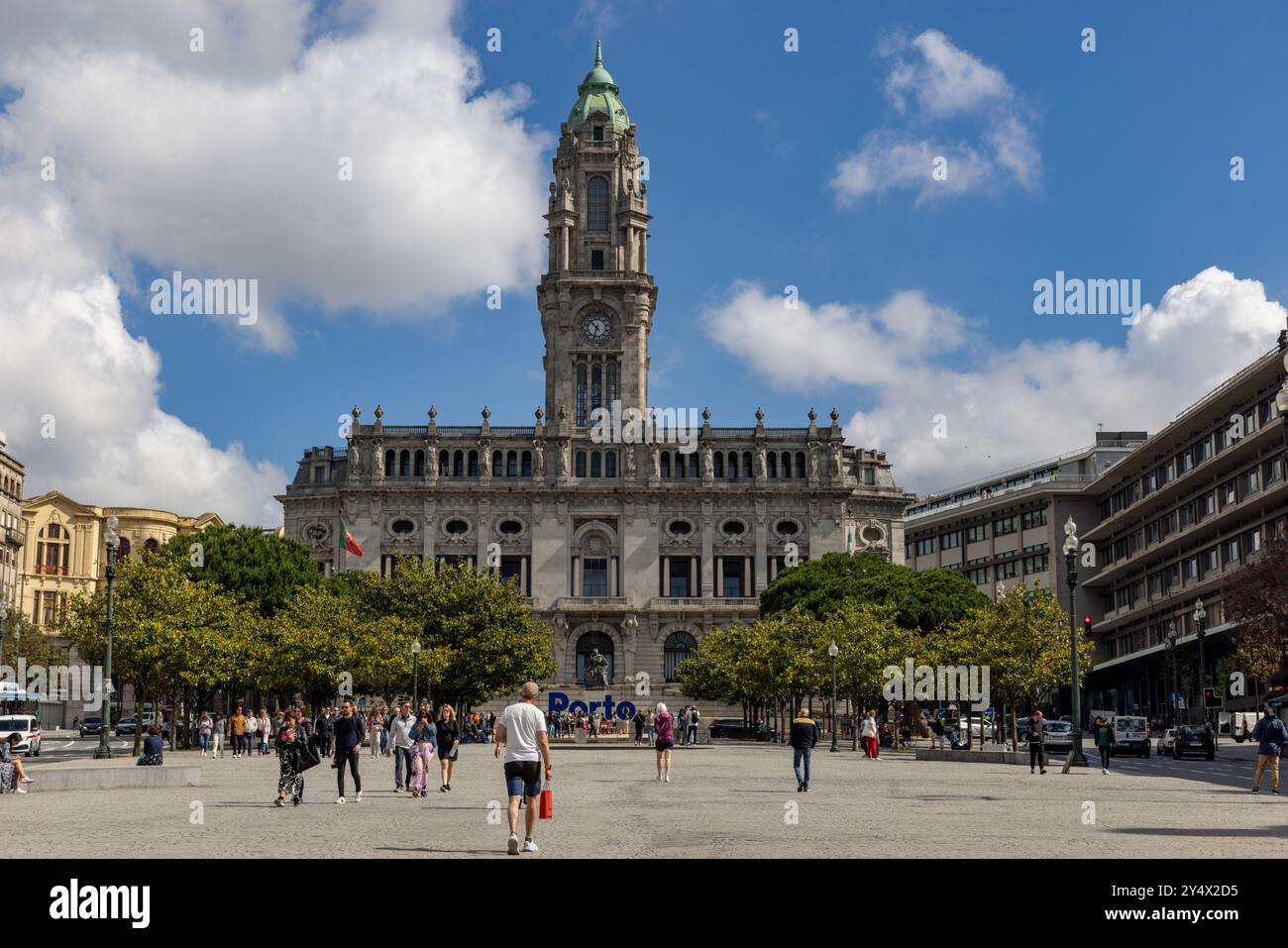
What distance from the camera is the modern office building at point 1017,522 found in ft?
407

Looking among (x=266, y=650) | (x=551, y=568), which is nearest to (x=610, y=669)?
(x=551, y=568)

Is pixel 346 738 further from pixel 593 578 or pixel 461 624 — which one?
pixel 593 578

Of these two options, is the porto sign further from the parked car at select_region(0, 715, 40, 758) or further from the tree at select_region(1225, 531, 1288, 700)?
the tree at select_region(1225, 531, 1288, 700)

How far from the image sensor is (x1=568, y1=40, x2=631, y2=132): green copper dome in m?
130

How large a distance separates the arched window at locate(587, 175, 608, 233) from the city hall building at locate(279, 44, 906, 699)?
19.5 ft

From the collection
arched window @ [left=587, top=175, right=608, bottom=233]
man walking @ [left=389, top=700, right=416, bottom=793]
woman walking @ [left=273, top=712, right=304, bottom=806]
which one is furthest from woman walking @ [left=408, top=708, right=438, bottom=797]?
arched window @ [left=587, top=175, right=608, bottom=233]

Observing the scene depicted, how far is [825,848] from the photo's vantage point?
17594 mm

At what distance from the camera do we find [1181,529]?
97.4m

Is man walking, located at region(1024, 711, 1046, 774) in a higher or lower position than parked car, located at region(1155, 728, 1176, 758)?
higher

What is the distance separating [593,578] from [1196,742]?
226 feet

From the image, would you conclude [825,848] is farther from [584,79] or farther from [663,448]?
[584,79]

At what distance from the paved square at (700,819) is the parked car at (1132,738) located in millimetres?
22528

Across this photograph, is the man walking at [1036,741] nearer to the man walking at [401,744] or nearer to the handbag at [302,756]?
the man walking at [401,744]
